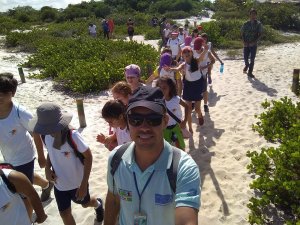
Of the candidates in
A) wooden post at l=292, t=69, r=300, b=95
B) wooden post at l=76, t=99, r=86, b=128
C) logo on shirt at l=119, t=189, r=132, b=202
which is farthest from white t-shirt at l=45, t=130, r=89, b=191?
wooden post at l=292, t=69, r=300, b=95

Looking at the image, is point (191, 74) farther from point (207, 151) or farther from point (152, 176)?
point (152, 176)

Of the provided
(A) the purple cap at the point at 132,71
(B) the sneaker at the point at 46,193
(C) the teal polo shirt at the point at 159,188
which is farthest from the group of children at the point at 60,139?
(C) the teal polo shirt at the point at 159,188

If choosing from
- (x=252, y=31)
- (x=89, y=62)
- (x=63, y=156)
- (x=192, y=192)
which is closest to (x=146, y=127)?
(x=192, y=192)

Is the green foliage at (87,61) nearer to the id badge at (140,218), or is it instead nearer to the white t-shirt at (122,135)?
the white t-shirt at (122,135)

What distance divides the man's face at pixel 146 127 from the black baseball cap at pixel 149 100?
29 mm

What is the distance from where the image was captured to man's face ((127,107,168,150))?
2055mm

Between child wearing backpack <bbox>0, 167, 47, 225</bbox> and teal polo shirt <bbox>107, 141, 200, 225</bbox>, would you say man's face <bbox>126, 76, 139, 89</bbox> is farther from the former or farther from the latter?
teal polo shirt <bbox>107, 141, 200, 225</bbox>

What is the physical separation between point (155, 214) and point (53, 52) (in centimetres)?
1387

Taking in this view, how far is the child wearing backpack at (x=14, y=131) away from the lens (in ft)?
11.5

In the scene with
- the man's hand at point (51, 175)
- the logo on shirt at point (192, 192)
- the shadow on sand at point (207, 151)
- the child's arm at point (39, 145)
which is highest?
the logo on shirt at point (192, 192)

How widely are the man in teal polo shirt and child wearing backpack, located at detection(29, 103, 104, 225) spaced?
122 centimetres

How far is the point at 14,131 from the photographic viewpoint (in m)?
3.70

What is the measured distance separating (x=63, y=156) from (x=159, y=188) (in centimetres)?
167

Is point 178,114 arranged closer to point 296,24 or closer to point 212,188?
point 212,188
